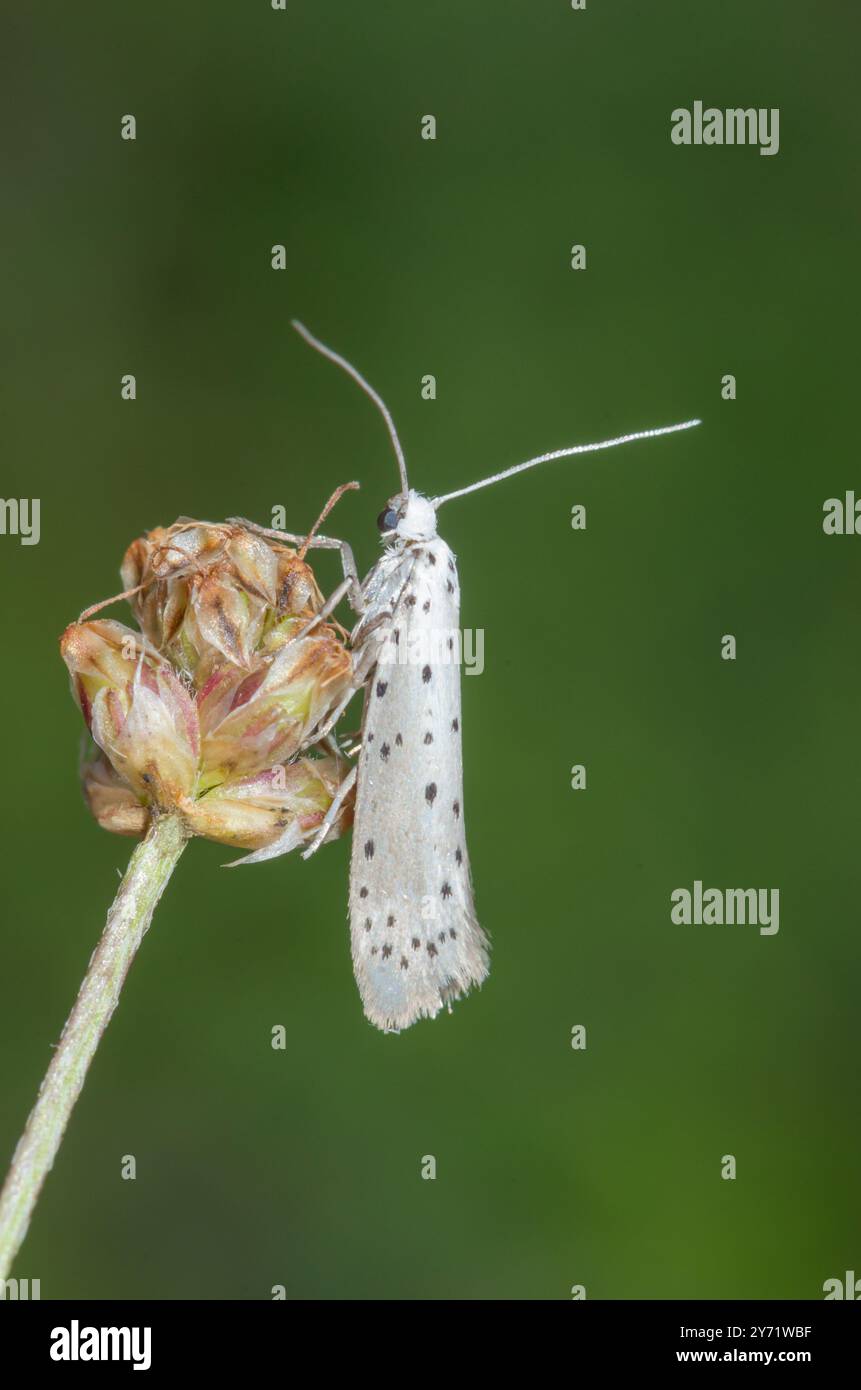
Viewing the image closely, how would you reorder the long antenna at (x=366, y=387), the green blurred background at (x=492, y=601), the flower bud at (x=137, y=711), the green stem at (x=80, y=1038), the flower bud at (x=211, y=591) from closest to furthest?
the green stem at (x=80, y=1038)
the flower bud at (x=137, y=711)
the flower bud at (x=211, y=591)
the long antenna at (x=366, y=387)
the green blurred background at (x=492, y=601)

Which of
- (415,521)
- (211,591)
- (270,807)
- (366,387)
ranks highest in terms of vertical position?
(366,387)

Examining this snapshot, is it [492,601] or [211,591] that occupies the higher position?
[492,601]

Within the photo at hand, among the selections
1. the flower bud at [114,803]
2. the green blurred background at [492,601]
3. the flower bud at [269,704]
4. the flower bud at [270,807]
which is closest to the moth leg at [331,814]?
the flower bud at [270,807]

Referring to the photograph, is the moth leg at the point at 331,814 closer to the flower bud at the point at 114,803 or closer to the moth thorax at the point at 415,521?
the flower bud at the point at 114,803

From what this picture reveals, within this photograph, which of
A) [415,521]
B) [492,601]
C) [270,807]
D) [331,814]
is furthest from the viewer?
[492,601]

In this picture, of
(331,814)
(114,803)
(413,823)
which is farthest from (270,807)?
(413,823)

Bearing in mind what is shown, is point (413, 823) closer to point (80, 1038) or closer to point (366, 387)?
point (366, 387)

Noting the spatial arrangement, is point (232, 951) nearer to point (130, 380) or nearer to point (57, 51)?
point (130, 380)
